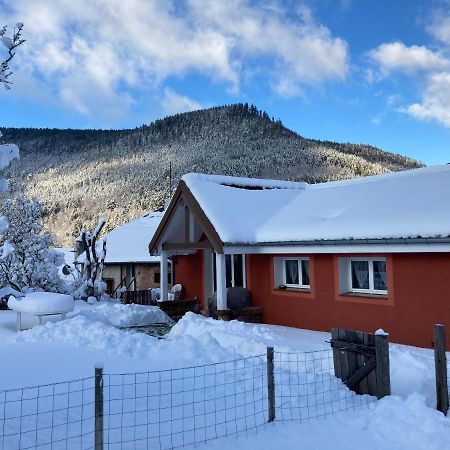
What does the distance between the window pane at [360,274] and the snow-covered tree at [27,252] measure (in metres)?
14.1

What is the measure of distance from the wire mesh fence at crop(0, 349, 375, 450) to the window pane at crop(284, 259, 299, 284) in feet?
18.0

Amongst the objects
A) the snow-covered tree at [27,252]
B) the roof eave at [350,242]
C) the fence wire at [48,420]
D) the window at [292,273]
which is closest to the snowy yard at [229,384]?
the fence wire at [48,420]

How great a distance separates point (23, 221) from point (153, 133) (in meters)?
101

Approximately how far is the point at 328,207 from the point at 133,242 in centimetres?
1875

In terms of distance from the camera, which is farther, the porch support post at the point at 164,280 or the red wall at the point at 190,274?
the red wall at the point at 190,274

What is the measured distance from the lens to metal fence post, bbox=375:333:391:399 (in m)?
6.13

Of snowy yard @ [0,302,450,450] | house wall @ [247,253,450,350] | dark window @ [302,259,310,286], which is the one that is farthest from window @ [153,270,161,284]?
snowy yard @ [0,302,450,450]

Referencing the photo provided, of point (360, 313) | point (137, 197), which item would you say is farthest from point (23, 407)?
point (137, 197)

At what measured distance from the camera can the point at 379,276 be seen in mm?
10820

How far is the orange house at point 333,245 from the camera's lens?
956 centimetres

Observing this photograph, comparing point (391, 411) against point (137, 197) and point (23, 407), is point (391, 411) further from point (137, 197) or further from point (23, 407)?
point (137, 197)

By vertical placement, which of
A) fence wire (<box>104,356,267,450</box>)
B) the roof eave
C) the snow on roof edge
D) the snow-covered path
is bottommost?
fence wire (<box>104,356,267,450</box>)

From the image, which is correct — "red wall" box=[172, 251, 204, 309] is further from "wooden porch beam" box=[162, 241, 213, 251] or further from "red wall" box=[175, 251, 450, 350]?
"red wall" box=[175, 251, 450, 350]

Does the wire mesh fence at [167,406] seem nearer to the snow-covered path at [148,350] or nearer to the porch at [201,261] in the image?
the snow-covered path at [148,350]
